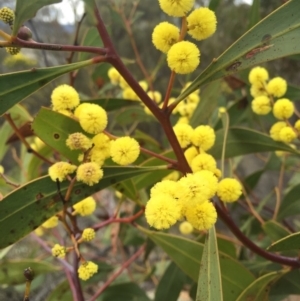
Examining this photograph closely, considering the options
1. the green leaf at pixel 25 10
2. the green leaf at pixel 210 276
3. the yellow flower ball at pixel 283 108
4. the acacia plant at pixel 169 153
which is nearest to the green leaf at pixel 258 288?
the acacia plant at pixel 169 153

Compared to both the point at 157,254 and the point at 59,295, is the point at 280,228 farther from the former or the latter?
the point at 157,254

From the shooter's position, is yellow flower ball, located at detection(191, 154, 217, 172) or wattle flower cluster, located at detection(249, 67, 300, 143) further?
wattle flower cluster, located at detection(249, 67, 300, 143)

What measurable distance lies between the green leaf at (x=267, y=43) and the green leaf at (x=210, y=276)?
0.21 metres

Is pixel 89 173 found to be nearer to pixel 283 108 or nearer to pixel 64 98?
pixel 64 98

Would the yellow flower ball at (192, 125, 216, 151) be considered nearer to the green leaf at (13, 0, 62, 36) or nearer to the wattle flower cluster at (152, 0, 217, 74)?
the wattle flower cluster at (152, 0, 217, 74)

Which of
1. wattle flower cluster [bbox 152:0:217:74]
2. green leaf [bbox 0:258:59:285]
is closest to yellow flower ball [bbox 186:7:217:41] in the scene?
wattle flower cluster [bbox 152:0:217:74]

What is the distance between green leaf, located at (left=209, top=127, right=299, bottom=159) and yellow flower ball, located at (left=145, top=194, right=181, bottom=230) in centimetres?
35

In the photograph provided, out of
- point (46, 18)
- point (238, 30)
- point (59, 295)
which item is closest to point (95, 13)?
point (59, 295)

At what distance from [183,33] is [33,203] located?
0.30m

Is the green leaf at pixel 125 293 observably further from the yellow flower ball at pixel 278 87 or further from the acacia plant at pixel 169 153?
the yellow flower ball at pixel 278 87

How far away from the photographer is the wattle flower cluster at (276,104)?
672 mm

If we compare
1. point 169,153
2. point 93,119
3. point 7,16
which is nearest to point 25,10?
point 7,16

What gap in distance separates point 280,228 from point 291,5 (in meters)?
0.39

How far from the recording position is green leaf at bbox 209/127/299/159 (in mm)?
736
